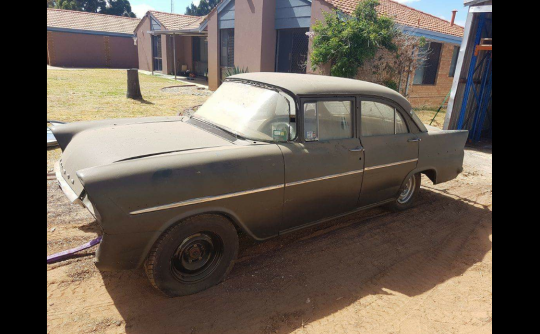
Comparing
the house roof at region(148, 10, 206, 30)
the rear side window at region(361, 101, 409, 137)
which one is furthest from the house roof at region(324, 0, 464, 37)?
the house roof at region(148, 10, 206, 30)

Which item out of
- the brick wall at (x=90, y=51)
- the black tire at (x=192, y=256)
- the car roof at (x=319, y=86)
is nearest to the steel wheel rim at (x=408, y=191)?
the car roof at (x=319, y=86)

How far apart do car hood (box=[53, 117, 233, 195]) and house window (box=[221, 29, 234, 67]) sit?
1335 cm

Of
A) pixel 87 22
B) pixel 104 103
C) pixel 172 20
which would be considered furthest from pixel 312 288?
pixel 87 22

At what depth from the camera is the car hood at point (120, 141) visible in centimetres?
297

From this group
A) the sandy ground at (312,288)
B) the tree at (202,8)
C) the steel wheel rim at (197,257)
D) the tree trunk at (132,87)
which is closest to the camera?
the sandy ground at (312,288)

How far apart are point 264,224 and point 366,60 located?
8238 mm

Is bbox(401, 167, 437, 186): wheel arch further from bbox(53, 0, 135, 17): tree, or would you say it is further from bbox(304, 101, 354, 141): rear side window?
bbox(53, 0, 135, 17): tree

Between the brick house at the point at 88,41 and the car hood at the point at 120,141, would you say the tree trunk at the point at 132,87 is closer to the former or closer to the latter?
the car hood at the point at 120,141

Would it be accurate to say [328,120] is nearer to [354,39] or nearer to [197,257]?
[197,257]

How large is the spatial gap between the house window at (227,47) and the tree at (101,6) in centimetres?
3782

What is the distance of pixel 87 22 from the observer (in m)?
29.3

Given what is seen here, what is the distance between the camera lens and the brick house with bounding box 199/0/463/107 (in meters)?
13.3

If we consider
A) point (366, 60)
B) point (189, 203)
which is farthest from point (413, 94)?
point (189, 203)

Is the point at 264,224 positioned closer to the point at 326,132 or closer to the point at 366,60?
the point at 326,132
